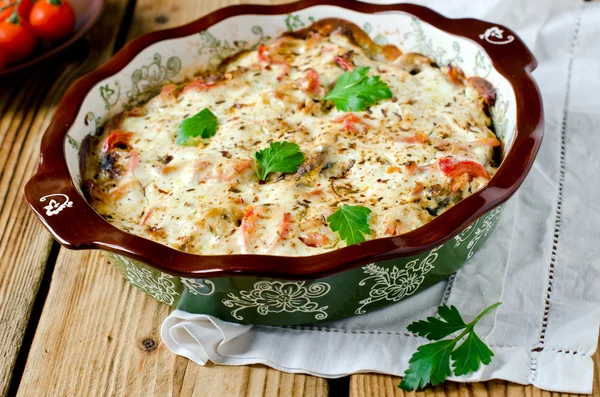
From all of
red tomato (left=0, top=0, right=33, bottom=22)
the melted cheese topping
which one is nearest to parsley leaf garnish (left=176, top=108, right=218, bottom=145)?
the melted cheese topping

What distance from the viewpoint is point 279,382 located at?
2541 millimetres

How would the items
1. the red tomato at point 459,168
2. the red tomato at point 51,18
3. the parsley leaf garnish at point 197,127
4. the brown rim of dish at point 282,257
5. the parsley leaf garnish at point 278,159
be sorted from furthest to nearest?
the red tomato at point 51,18 → the parsley leaf garnish at point 197,127 → the parsley leaf garnish at point 278,159 → the red tomato at point 459,168 → the brown rim of dish at point 282,257

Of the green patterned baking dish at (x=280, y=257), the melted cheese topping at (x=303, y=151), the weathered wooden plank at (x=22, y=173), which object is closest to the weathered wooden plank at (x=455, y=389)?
the green patterned baking dish at (x=280, y=257)

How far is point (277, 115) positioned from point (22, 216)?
4.21ft

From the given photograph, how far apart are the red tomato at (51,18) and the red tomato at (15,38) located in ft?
0.20

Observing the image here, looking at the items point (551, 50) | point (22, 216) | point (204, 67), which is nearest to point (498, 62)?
point (551, 50)

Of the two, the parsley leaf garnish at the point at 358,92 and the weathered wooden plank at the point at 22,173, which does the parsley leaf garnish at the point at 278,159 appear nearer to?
the parsley leaf garnish at the point at 358,92

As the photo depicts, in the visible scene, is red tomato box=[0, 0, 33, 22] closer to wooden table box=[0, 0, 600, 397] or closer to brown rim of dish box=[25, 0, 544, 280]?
wooden table box=[0, 0, 600, 397]

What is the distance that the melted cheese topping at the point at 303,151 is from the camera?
2.60 m

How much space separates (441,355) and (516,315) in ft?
1.28

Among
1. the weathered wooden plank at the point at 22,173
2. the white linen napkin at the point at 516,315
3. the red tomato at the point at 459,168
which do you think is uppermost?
the red tomato at the point at 459,168

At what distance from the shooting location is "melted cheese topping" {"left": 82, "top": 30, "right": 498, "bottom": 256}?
260 centimetres

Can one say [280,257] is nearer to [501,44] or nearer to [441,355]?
[441,355]

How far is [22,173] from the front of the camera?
3.56 metres
